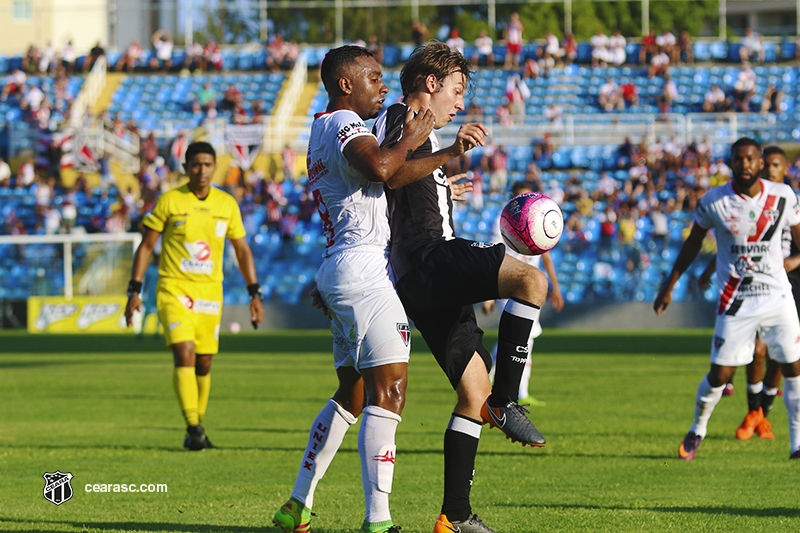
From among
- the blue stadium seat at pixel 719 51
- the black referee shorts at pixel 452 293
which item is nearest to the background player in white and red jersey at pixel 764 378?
the black referee shorts at pixel 452 293

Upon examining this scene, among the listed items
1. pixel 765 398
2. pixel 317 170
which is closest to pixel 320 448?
pixel 317 170

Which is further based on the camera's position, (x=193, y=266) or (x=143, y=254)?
(x=193, y=266)

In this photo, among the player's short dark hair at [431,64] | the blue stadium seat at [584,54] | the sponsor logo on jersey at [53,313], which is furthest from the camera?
the blue stadium seat at [584,54]

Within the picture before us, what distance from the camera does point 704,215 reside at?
7559 mm

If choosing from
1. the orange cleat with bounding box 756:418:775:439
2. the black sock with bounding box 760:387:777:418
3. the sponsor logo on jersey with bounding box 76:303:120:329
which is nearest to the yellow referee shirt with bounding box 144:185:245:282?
the orange cleat with bounding box 756:418:775:439

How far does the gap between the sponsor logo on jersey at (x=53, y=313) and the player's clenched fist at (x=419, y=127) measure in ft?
73.8

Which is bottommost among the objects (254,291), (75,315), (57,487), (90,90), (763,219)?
(75,315)

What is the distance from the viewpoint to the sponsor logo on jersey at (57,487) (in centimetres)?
615

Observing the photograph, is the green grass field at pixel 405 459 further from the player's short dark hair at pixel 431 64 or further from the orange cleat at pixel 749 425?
the player's short dark hair at pixel 431 64

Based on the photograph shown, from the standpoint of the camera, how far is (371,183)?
15.6ft

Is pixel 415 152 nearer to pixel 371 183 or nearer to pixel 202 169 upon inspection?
pixel 371 183

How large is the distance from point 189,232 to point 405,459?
2.81 meters

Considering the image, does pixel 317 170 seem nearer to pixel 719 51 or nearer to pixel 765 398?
pixel 765 398

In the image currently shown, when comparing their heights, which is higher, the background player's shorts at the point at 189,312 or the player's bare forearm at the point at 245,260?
the player's bare forearm at the point at 245,260
